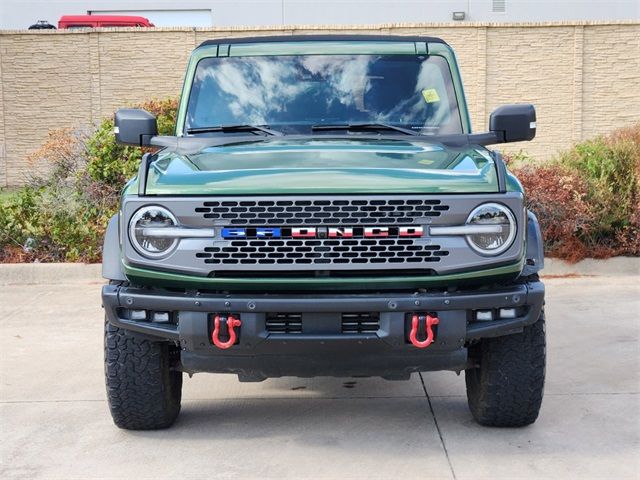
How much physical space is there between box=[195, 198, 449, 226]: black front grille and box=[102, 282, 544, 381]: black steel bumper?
318mm

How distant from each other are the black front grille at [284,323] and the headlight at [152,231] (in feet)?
1.71

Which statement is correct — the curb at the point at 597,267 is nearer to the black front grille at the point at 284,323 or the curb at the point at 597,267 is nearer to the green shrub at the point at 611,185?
the green shrub at the point at 611,185

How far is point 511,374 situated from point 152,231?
1.80m

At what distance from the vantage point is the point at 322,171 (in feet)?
13.7

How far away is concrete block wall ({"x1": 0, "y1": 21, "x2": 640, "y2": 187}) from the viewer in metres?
19.2

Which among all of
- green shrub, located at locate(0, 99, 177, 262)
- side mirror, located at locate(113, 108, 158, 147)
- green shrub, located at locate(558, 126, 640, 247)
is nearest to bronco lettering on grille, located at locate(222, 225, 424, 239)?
side mirror, located at locate(113, 108, 158, 147)

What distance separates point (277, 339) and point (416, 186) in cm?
87

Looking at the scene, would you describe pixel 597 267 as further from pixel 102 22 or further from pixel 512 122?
pixel 102 22

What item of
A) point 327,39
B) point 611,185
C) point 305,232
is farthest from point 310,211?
point 611,185

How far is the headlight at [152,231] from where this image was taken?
13.4 feet

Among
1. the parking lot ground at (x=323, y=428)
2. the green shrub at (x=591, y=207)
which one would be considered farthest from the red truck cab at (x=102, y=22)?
the parking lot ground at (x=323, y=428)

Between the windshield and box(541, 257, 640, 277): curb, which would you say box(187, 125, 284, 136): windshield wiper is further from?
box(541, 257, 640, 277): curb

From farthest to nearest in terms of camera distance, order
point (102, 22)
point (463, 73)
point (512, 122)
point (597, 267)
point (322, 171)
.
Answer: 1. point (102, 22)
2. point (463, 73)
3. point (597, 267)
4. point (512, 122)
5. point (322, 171)

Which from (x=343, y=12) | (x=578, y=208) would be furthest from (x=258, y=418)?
(x=343, y=12)
